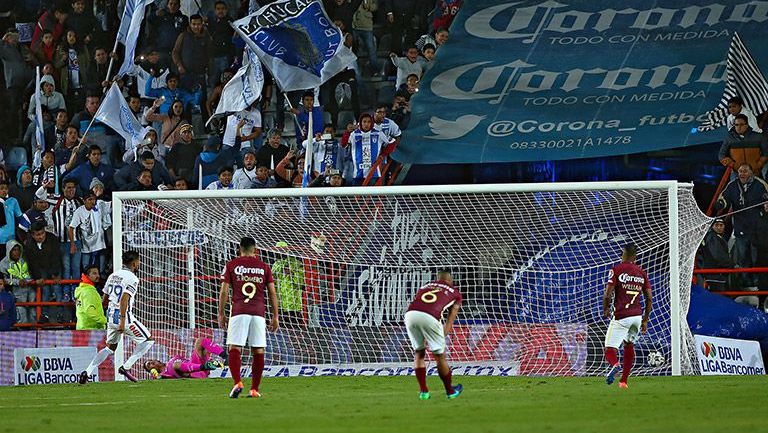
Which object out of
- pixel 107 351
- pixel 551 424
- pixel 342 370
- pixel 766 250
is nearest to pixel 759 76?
pixel 766 250

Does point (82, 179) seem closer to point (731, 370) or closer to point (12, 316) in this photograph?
point (12, 316)

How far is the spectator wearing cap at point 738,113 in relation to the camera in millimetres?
23531

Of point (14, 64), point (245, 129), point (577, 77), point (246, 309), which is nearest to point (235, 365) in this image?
point (246, 309)

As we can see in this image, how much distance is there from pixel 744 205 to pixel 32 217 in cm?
1217

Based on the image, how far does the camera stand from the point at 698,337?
73.7 feet

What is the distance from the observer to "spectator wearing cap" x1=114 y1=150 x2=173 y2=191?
25.8m

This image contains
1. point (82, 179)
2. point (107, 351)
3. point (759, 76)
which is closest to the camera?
point (107, 351)

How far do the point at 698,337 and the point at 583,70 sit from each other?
4.78 m

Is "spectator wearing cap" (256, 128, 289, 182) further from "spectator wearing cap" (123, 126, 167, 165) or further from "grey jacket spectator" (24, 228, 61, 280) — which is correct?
"grey jacket spectator" (24, 228, 61, 280)

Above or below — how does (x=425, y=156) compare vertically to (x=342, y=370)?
above

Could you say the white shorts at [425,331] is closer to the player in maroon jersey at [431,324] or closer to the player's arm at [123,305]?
the player in maroon jersey at [431,324]

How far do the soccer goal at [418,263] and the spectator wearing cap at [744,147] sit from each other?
153 cm

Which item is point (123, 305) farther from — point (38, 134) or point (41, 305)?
point (38, 134)

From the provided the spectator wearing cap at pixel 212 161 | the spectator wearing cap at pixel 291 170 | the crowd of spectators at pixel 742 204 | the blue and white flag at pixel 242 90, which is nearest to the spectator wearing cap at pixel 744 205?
the crowd of spectators at pixel 742 204
